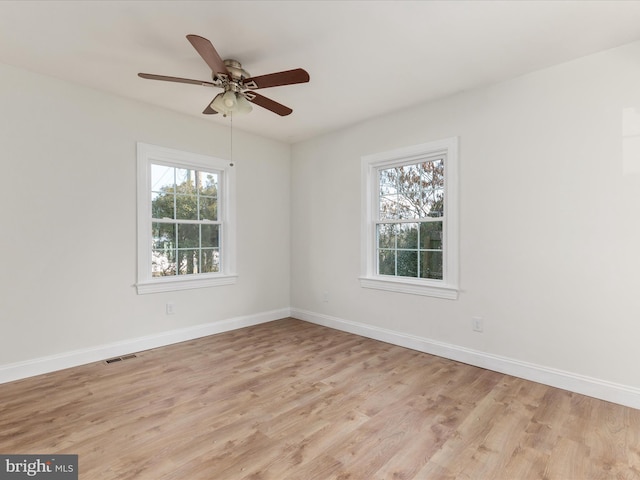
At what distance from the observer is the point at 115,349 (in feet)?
11.0

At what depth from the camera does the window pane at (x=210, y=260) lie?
418cm

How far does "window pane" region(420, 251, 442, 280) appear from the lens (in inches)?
138

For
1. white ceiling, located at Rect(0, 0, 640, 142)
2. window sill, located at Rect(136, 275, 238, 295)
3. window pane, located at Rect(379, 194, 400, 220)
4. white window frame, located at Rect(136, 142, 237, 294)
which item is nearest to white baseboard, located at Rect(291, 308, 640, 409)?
window pane, located at Rect(379, 194, 400, 220)

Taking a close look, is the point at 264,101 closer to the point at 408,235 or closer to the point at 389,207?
the point at 389,207

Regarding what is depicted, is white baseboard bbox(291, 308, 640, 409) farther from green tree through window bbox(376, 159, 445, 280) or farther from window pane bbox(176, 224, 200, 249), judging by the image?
window pane bbox(176, 224, 200, 249)

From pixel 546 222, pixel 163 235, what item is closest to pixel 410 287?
pixel 546 222

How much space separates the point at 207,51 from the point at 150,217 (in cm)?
220

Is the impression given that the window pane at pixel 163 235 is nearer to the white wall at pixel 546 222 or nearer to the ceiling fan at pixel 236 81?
the ceiling fan at pixel 236 81

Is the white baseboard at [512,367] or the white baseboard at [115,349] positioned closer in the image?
the white baseboard at [512,367]

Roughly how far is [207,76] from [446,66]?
209 cm

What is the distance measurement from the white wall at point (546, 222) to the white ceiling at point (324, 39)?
0.25m

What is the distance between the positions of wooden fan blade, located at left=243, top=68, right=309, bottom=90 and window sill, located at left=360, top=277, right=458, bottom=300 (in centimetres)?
236

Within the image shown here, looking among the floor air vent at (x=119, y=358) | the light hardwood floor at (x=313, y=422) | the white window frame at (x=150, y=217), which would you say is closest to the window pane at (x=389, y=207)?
the light hardwood floor at (x=313, y=422)

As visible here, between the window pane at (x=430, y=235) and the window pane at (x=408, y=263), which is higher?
the window pane at (x=430, y=235)
